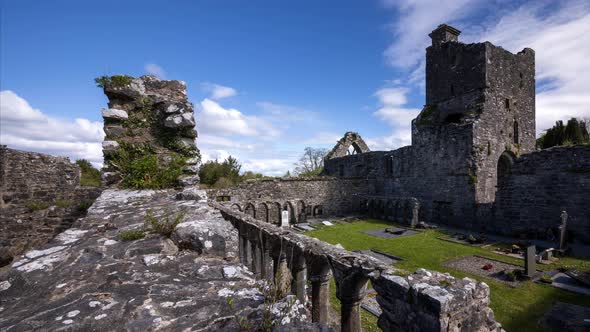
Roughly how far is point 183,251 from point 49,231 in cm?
718

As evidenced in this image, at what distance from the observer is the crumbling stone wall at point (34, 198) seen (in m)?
7.06

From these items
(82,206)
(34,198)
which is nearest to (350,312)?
(82,206)

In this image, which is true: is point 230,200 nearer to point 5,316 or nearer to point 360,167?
point 360,167

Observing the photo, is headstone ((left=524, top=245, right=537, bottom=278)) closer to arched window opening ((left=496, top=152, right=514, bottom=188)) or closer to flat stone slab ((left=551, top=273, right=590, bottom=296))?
flat stone slab ((left=551, top=273, right=590, bottom=296))

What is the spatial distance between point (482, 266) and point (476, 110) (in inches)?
396

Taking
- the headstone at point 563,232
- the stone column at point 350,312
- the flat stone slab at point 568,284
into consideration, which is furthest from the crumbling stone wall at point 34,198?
the headstone at point 563,232

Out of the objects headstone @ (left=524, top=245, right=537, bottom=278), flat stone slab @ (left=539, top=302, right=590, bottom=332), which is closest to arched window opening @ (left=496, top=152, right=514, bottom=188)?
headstone @ (left=524, top=245, right=537, bottom=278)

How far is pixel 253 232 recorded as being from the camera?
4.48m

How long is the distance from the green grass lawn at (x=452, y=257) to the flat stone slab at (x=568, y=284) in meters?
0.24

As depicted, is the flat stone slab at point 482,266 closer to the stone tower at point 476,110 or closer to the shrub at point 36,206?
the stone tower at point 476,110

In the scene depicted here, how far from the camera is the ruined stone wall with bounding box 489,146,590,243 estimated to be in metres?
10.3

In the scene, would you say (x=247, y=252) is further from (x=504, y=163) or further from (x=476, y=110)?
(x=504, y=163)

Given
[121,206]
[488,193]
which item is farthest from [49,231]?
[488,193]

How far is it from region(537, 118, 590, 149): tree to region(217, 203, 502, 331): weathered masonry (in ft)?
64.4
